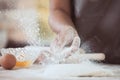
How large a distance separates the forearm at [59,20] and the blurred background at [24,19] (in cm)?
31

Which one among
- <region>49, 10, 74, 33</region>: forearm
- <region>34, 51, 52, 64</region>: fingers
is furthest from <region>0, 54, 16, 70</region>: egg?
<region>49, 10, 74, 33</region>: forearm

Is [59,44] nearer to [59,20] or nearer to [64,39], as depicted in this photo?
[64,39]

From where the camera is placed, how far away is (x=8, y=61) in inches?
24.6

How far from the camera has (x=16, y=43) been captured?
1.24 meters

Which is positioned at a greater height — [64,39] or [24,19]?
[64,39]

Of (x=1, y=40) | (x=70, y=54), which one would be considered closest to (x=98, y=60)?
(x=70, y=54)

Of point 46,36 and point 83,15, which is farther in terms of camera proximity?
point 46,36

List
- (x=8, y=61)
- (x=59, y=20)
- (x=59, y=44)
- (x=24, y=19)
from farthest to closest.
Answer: (x=24, y=19) → (x=59, y=20) → (x=59, y=44) → (x=8, y=61)

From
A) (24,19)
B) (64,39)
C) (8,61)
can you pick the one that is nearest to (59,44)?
(64,39)

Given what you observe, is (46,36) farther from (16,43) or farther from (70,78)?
(70,78)

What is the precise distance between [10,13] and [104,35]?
58 centimetres

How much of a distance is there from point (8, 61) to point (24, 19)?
691 millimetres

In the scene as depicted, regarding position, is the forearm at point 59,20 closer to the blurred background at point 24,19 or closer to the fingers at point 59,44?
the fingers at point 59,44

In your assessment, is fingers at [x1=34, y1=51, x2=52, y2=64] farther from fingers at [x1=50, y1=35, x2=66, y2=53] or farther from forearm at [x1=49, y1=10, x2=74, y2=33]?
forearm at [x1=49, y1=10, x2=74, y2=33]
